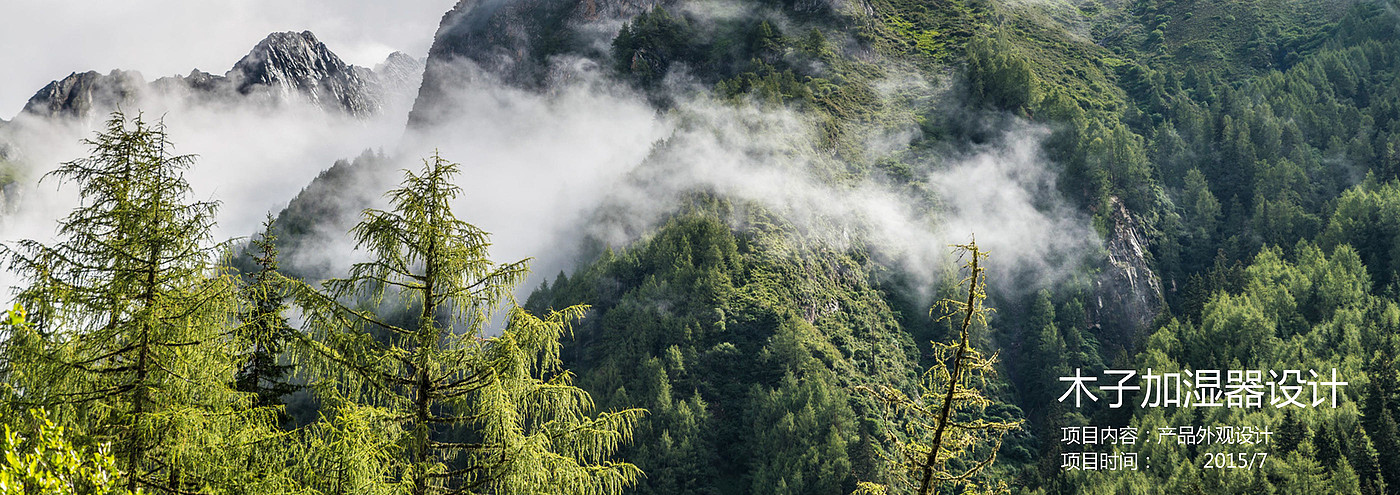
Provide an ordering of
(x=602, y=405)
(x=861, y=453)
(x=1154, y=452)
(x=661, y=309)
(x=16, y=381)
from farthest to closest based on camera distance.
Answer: (x=661, y=309) → (x=602, y=405) → (x=861, y=453) → (x=1154, y=452) → (x=16, y=381)

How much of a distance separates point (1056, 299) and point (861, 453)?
169ft

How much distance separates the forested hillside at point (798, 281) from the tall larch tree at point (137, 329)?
50mm

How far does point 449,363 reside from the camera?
515 inches

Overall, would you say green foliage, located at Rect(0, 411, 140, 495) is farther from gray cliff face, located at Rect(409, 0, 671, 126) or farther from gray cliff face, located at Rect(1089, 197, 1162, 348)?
gray cliff face, located at Rect(409, 0, 671, 126)

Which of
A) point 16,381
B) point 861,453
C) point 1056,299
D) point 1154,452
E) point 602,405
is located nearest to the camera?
point 16,381

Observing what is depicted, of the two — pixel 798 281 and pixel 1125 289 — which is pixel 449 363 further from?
pixel 1125 289

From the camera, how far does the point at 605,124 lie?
173 metres

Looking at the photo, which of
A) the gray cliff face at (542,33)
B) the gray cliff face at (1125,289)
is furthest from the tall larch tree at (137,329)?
the gray cliff face at (542,33)

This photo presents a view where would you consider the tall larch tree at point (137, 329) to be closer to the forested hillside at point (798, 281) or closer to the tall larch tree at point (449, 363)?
the forested hillside at point (798, 281)

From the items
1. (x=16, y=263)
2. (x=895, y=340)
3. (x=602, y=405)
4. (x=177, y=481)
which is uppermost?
(x=895, y=340)

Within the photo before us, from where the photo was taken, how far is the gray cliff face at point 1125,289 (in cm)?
12838

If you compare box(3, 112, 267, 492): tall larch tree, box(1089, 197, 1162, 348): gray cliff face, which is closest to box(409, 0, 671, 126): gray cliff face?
box(1089, 197, 1162, 348): gray cliff face


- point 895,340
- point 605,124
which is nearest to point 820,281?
point 895,340

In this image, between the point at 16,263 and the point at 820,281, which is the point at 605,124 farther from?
the point at 16,263
